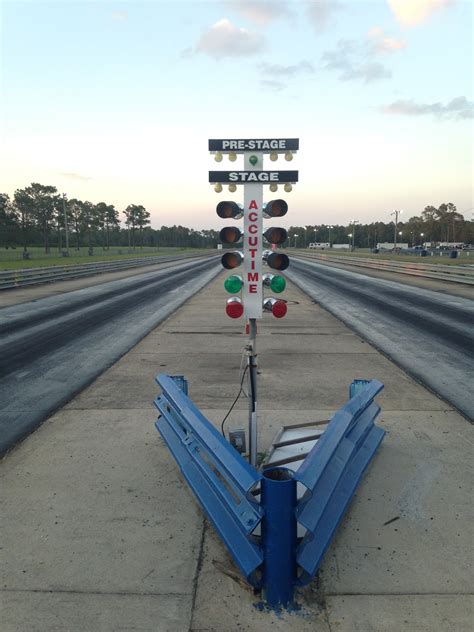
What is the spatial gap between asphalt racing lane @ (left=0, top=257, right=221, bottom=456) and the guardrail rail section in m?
2.85

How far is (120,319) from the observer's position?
589 inches

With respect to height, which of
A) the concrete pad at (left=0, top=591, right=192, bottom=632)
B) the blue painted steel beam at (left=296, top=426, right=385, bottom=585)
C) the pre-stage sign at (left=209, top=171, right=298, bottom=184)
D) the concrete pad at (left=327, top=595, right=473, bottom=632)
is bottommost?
the concrete pad at (left=327, top=595, right=473, bottom=632)

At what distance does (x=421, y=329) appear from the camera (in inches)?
514

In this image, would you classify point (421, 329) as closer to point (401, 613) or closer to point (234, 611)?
point (401, 613)

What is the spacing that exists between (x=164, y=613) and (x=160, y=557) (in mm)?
530

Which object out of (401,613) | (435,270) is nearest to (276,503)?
(401,613)

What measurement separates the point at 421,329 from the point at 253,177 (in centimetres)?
1030

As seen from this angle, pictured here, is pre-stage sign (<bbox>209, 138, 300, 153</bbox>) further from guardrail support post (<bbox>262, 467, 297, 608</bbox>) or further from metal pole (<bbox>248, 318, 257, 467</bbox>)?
guardrail support post (<bbox>262, 467, 297, 608</bbox>)

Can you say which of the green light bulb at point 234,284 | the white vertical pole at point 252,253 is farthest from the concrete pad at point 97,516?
the green light bulb at point 234,284

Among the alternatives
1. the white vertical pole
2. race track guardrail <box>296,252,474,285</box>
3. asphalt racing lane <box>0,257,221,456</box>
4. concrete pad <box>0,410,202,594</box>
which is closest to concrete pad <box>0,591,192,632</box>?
concrete pad <box>0,410,202,594</box>

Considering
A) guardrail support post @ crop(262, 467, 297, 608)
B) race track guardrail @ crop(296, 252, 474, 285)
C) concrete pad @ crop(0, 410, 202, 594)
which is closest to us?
guardrail support post @ crop(262, 467, 297, 608)

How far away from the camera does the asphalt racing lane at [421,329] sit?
321 inches

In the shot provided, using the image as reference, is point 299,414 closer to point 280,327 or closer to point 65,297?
point 280,327

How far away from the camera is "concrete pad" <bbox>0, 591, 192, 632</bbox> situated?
9.11 feet
